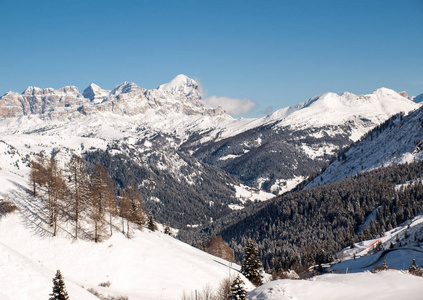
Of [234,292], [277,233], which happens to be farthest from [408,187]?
[234,292]

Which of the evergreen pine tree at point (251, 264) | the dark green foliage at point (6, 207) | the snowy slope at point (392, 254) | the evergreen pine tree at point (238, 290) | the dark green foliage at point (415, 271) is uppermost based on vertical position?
the dark green foliage at point (6, 207)

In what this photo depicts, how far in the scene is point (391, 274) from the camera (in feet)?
75.0

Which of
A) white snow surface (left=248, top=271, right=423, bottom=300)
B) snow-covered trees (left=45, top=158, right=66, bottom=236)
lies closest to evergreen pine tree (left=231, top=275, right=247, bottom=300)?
white snow surface (left=248, top=271, right=423, bottom=300)

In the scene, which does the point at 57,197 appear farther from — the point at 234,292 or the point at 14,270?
the point at 234,292

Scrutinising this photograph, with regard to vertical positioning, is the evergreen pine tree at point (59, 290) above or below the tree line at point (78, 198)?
below

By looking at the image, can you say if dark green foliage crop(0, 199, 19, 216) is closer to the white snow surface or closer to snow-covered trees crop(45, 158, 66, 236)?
snow-covered trees crop(45, 158, 66, 236)

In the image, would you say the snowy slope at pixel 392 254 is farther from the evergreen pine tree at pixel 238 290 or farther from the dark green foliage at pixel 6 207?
the dark green foliage at pixel 6 207

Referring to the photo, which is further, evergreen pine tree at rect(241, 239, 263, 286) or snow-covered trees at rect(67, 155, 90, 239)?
evergreen pine tree at rect(241, 239, 263, 286)

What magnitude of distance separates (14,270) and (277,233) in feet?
577

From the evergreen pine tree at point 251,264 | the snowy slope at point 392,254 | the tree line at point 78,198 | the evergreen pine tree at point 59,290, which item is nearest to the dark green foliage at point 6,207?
the tree line at point 78,198

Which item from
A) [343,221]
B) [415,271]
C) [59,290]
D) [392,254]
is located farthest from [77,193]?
[343,221]

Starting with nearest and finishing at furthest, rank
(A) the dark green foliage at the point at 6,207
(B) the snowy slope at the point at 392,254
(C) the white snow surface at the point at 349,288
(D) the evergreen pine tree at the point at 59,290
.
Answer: (C) the white snow surface at the point at 349,288 < (D) the evergreen pine tree at the point at 59,290 < (A) the dark green foliage at the point at 6,207 < (B) the snowy slope at the point at 392,254

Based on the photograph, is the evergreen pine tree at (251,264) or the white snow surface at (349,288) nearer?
the white snow surface at (349,288)

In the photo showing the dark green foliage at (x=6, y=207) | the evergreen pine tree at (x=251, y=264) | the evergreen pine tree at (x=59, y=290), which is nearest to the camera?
the evergreen pine tree at (x=59, y=290)
